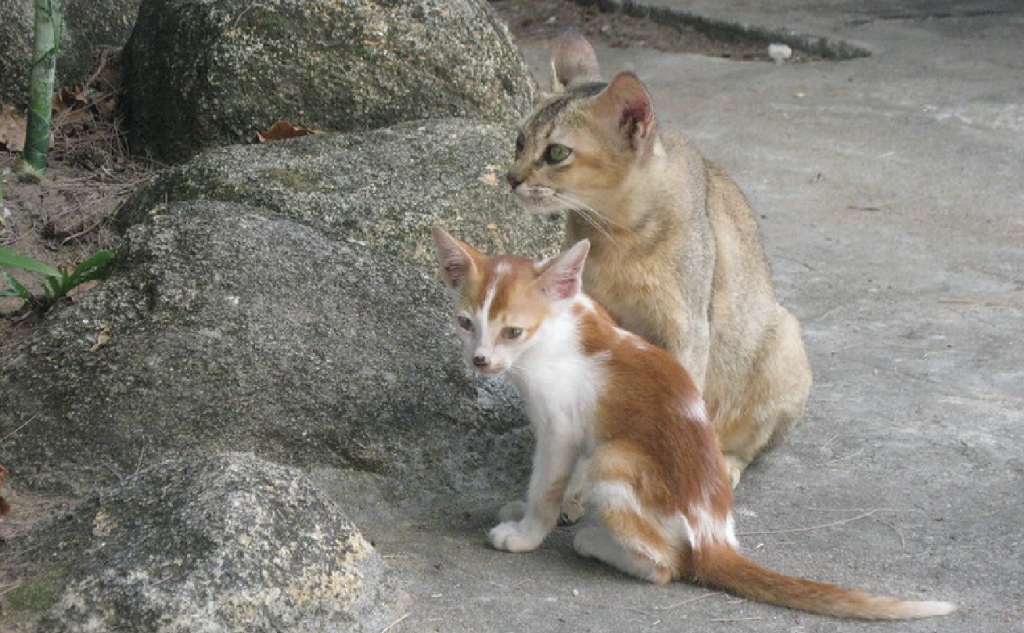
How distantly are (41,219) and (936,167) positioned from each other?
5.84 m

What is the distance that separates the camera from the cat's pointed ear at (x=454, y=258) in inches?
174

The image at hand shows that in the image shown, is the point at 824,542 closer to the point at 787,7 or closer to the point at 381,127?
the point at 381,127

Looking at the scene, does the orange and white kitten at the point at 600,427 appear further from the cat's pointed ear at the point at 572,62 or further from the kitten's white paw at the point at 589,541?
the cat's pointed ear at the point at 572,62

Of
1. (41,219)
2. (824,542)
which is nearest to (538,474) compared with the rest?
(824,542)

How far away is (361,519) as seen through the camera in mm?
4613

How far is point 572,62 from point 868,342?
2225 millimetres

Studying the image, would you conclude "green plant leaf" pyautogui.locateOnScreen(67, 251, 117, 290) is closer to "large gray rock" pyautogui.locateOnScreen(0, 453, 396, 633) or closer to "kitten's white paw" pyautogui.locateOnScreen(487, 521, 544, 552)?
"large gray rock" pyautogui.locateOnScreen(0, 453, 396, 633)

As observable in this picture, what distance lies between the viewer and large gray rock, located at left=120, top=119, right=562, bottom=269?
5.67 m

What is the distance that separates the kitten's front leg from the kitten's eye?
3.44 feet

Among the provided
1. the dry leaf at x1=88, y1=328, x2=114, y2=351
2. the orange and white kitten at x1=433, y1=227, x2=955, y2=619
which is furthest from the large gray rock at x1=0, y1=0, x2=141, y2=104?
the orange and white kitten at x1=433, y1=227, x2=955, y2=619

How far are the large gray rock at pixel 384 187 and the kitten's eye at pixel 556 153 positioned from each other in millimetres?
997

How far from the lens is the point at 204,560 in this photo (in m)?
3.70

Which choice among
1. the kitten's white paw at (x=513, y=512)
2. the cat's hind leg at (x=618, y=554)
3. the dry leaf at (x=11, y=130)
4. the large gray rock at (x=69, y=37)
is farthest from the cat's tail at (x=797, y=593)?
the large gray rock at (x=69, y=37)

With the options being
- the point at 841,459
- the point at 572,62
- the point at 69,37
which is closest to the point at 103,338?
the point at 572,62
